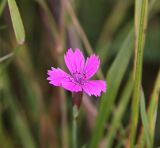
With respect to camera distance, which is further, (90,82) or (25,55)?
(25,55)

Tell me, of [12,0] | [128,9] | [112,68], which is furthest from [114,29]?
[12,0]

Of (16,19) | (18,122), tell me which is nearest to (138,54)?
(16,19)

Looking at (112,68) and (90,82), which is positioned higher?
(112,68)

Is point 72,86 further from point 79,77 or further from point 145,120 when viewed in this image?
point 145,120

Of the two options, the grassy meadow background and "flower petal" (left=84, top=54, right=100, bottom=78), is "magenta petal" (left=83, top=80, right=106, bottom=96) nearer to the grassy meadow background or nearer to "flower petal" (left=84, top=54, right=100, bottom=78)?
"flower petal" (left=84, top=54, right=100, bottom=78)

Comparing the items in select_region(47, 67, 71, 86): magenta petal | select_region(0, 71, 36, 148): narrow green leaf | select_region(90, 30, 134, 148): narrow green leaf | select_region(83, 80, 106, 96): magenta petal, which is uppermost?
select_region(0, 71, 36, 148): narrow green leaf

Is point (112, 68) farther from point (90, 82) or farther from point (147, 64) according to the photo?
point (147, 64)

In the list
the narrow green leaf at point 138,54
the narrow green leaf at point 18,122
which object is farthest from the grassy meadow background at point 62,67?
the narrow green leaf at point 138,54

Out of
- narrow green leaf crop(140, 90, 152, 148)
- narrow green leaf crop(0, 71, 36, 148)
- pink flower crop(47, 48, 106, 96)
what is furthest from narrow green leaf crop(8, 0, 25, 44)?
narrow green leaf crop(0, 71, 36, 148)
